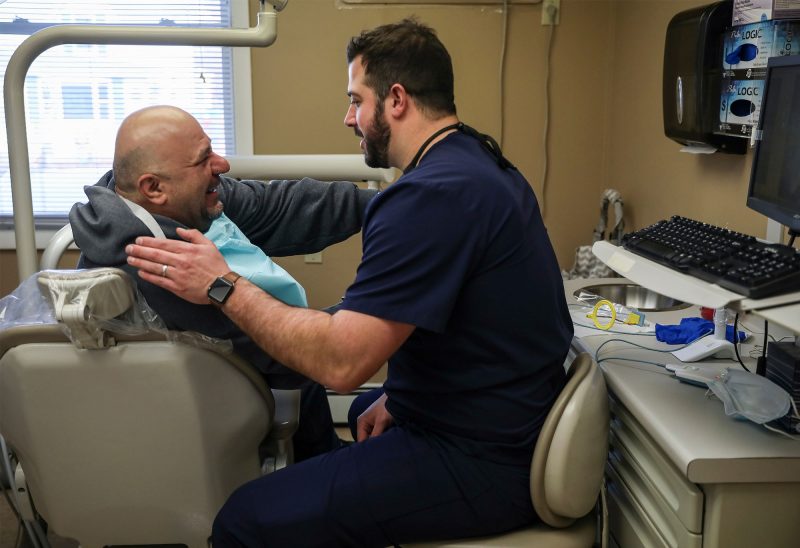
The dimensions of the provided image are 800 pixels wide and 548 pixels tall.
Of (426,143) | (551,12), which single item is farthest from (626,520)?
(551,12)

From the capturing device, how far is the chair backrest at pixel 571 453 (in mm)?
1313

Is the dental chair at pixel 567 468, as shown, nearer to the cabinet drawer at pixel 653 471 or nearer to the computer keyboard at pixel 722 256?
the cabinet drawer at pixel 653 471

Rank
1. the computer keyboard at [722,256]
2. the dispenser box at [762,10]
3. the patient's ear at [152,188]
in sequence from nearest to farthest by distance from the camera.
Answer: the computer keyboard at [722,256] < the patient's ear at [152,188] < the dispenser box at [762,10]

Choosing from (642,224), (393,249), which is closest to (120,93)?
(642,224)

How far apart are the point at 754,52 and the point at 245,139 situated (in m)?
1.91

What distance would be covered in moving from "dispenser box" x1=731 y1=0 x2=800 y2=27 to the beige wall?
95cm

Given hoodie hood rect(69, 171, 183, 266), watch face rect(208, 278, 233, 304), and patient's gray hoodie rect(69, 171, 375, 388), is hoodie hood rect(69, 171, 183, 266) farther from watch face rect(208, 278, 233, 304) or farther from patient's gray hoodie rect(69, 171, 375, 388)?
watch face rect(208, 278, 233, 304)

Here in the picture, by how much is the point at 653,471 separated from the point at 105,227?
1.06m

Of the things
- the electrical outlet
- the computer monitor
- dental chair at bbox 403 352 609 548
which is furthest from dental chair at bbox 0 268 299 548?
the electrical outlet

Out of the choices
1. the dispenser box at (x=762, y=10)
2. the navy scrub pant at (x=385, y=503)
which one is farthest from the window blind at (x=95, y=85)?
the navy scrub pant at (x=385, y=503)

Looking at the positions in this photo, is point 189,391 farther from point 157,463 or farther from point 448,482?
point 448,482

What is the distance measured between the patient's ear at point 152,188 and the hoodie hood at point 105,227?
7cm

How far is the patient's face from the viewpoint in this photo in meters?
1.57

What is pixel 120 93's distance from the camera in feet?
10.5
